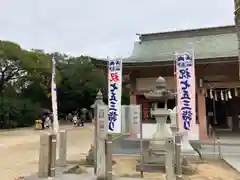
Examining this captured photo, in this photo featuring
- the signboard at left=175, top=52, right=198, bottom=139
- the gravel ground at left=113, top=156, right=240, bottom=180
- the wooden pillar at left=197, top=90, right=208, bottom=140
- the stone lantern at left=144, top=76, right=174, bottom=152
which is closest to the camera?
the gravel ground at left=113, top=156, right=240, bottom=180

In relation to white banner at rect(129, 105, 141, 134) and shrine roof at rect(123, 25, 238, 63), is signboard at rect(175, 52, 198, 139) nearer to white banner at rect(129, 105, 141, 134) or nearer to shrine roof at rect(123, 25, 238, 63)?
white banner at rect(129, 105, 141, 134)

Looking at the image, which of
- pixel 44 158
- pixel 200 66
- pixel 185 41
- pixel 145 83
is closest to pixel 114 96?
pixel 145 83

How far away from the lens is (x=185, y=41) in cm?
1811

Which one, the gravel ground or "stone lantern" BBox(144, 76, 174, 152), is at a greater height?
"stone lantern" BBox(144, 76, 174, 152)

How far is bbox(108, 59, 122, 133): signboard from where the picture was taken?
32.3ft

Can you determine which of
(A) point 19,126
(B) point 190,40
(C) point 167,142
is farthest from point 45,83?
(C) point 167,142

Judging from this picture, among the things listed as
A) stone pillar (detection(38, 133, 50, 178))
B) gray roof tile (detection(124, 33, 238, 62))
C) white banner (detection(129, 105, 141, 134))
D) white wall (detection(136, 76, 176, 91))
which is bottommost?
stone pillar (detection(38, 133, 50, 178))

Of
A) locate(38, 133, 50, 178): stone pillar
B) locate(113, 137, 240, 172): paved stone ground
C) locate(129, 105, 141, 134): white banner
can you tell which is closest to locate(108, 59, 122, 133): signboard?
locate(113, 137, 240, 172): paved stone ground

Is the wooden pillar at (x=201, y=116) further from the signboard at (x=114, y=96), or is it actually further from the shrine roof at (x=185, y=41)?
the signboard at (x=114, y=96)

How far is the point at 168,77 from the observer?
14117mm

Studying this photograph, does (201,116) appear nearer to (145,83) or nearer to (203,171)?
(145,83)

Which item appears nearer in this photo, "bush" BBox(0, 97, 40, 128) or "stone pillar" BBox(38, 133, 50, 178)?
"stone pillar" BBox(38, 133, 50, 178)

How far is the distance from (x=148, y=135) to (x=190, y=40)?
7.82 meters

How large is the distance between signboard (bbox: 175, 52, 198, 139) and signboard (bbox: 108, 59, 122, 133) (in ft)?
7.06
